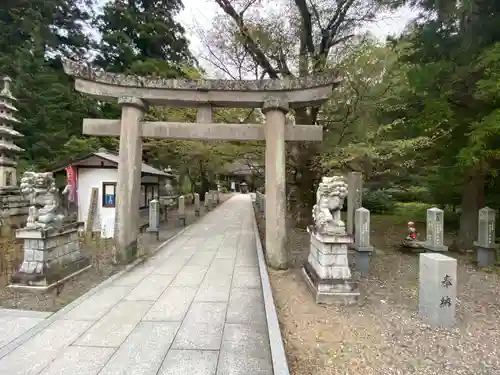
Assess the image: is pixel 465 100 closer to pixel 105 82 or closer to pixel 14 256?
pixel 105 82

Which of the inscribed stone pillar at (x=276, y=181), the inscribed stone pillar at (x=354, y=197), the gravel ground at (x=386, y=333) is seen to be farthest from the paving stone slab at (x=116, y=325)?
the inscribed stone pillar at (x=354, y=197)

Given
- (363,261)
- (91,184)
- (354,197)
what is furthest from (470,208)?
(91,184)

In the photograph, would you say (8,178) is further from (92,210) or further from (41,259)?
(41,259)

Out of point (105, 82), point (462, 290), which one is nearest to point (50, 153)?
point (105, 82)

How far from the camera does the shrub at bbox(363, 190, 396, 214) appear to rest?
22.8m

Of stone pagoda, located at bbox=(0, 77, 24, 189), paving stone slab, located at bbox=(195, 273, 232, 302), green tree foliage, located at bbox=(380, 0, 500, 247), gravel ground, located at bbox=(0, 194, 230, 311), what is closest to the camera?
gravel ground, located at bbox=(0, 194, 230, 311)

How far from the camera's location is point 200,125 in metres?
8.01

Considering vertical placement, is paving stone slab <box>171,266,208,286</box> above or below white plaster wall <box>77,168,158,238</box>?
below

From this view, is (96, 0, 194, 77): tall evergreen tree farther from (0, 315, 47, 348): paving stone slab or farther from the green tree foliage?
(0, 315, 47, 348): paving stone slab

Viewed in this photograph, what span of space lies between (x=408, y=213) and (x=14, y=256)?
21.0m

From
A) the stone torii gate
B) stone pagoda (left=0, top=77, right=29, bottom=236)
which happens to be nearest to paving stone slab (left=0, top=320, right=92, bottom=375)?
the stone torii gate

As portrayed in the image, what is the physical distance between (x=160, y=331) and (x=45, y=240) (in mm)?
3367

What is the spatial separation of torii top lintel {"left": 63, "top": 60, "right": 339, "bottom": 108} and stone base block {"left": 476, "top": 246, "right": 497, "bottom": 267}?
6199 mm

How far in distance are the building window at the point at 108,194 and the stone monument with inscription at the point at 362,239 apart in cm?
1018
